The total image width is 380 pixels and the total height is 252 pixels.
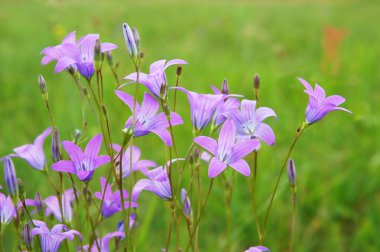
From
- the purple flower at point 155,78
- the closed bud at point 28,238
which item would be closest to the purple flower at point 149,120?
the purple flower at point 155,78

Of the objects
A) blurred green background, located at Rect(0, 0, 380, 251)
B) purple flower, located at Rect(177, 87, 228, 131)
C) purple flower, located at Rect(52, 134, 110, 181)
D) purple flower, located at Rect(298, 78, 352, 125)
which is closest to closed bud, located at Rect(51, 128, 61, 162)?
purple flower, located at Rect(52, 134, 110, 181)

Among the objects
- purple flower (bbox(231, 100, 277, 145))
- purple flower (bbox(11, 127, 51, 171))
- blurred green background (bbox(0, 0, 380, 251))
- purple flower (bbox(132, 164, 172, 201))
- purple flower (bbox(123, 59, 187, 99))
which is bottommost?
blurred green background (bbox(0, 0, 380, 251))

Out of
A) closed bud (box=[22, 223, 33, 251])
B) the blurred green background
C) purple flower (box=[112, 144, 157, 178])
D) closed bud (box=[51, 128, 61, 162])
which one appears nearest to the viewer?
closed bud (box=[22, 223, 33, 251])

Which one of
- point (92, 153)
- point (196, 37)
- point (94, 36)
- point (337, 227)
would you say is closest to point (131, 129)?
point (92, 153)

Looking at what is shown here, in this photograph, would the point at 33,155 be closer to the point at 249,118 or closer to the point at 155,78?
the point at 155,78

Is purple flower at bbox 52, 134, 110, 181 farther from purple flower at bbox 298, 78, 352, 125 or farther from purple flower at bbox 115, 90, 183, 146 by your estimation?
purple flower at bbox 298, 78, 352, 125
